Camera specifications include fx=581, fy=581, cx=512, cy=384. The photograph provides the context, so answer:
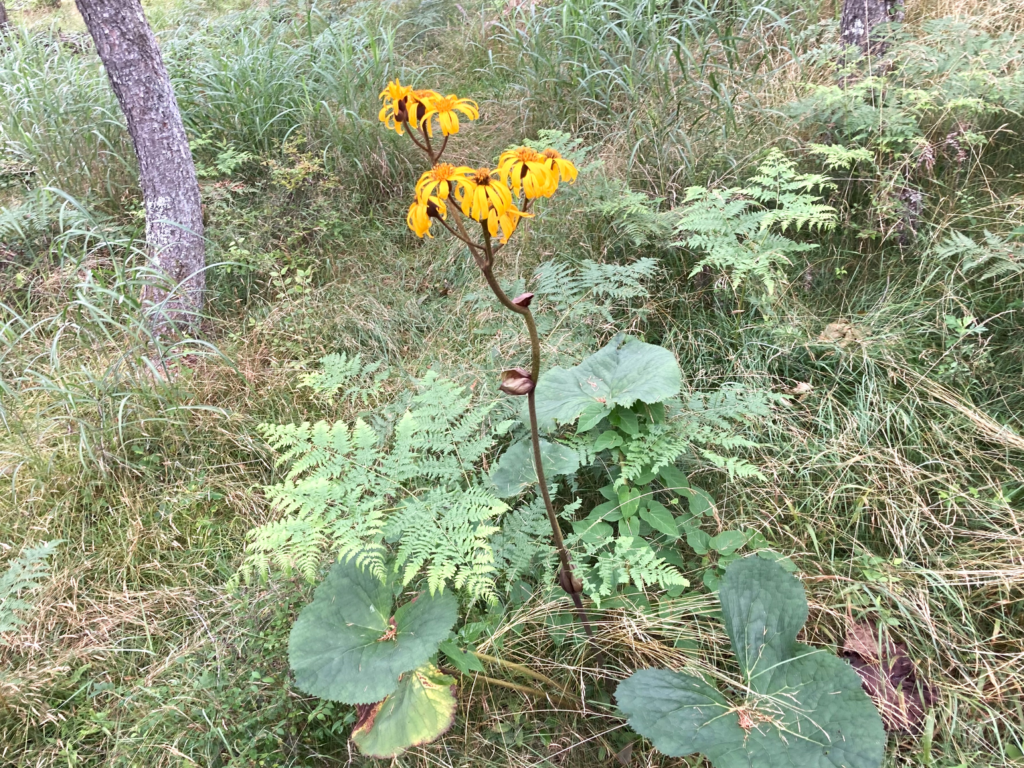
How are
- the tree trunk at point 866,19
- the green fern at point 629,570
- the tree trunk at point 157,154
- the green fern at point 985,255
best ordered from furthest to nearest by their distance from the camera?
1. the tree trunk at point 157,154
2. the tree trunk at point 866,19
3. the green fern at point 985,255
4. the green fern at point 629,570

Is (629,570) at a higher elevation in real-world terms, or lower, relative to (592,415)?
lower

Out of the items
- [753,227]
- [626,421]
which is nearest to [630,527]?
[626,421]

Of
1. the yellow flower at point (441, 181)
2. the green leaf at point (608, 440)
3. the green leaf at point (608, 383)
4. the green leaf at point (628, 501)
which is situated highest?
the yellow flower at point (441, 181)

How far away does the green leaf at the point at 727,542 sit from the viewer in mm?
1496

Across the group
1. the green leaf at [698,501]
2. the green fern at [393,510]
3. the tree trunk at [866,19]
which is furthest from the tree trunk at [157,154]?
the tree trunk at [866,19]

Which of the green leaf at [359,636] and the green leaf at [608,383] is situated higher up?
the green leaf at [608,383]

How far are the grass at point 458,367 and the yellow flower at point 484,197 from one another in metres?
1.00

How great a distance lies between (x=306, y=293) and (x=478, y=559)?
1.91 m

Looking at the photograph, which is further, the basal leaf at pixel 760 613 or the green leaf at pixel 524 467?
the green leaf at pixel 524 467

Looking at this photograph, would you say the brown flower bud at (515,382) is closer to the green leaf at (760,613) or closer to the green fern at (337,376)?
the green leaf at (760,613)

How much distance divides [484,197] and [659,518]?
97cm

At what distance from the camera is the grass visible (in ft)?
4.72

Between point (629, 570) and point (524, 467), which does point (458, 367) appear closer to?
point (524, 467)

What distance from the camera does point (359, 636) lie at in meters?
Result: 1.32
